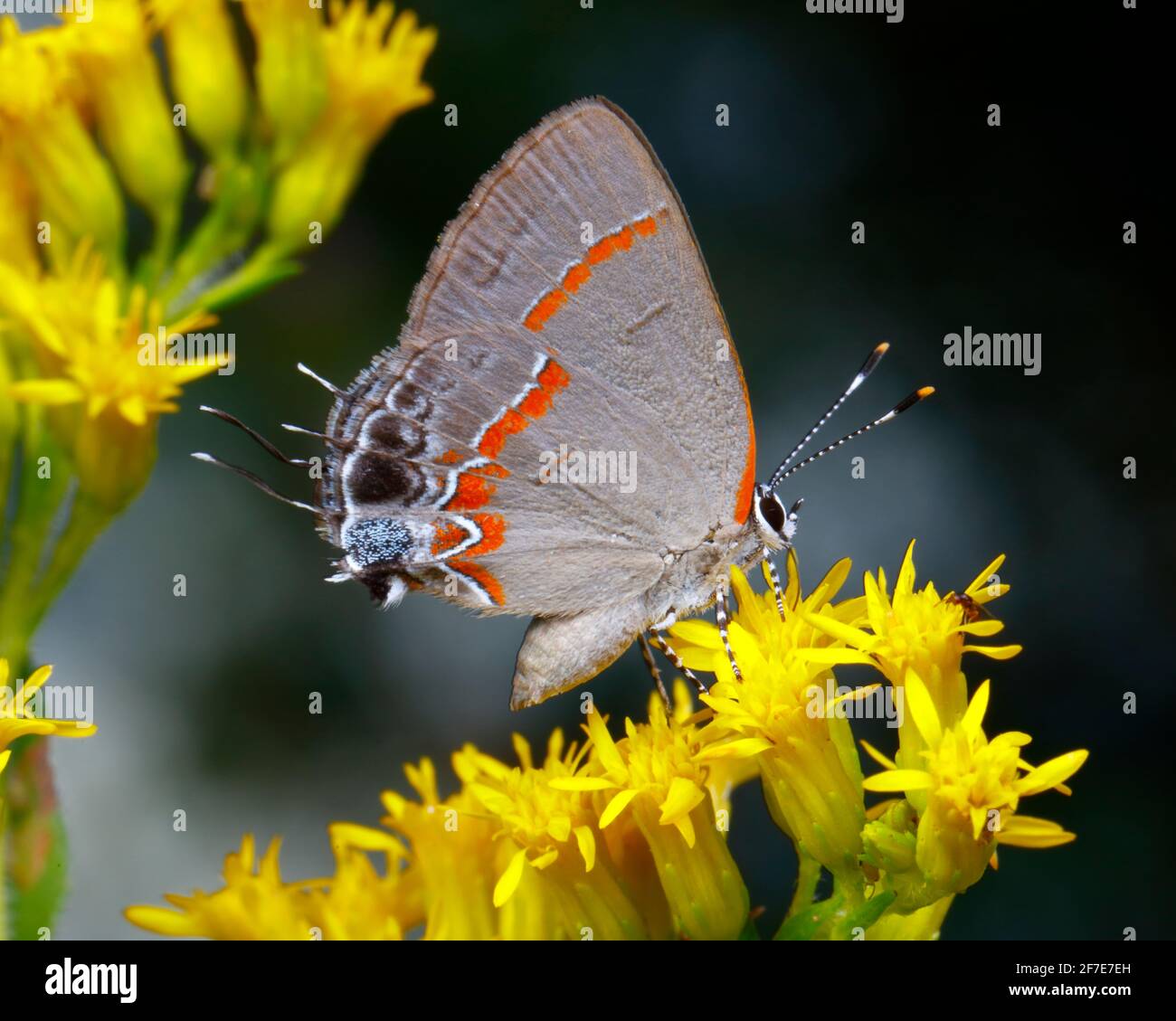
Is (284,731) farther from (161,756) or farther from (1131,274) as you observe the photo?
(1131,274)

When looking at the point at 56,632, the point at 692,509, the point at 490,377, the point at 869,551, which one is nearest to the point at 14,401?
the point at 490,377

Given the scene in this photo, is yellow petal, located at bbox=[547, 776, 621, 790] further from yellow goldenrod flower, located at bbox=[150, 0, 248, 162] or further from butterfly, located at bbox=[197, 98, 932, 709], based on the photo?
yellow goldenrod flower, located at bbox=[150, 0, 248, 162]

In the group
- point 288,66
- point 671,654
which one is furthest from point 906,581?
point 288,66

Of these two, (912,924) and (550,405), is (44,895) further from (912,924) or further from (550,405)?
(912,924)

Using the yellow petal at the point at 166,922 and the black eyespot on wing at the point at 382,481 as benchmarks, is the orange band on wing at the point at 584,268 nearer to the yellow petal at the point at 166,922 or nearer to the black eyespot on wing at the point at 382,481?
the black eyespot on wing at the point at 382,481

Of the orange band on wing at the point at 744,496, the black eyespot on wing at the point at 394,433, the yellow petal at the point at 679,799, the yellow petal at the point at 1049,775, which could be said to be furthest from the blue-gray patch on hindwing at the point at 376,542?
the yellow petal at the point at 1049,775

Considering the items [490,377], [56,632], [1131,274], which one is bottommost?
[56,632]

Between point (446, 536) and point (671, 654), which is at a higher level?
point (446, 536)
